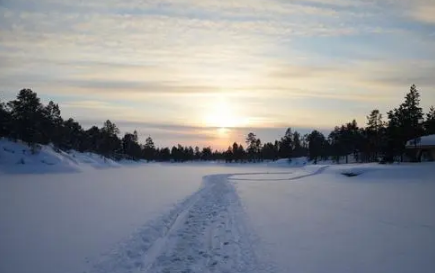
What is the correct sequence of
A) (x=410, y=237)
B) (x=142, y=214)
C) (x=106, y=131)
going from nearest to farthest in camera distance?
1. (x=410, y=237)
2. (x=142, y=214)
3. (x=106, y=131)

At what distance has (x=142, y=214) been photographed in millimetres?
17094

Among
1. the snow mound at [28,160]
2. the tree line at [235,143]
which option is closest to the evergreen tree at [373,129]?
the tree line at [235,143]

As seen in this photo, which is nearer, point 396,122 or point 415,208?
point 415,208

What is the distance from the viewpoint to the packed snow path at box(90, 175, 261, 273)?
366 inches

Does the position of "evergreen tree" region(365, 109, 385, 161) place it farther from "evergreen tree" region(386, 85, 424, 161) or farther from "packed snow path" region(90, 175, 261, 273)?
"packed snow path" region(90, 175, 261, 273)

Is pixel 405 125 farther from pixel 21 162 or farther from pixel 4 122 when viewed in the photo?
pixel 4 122

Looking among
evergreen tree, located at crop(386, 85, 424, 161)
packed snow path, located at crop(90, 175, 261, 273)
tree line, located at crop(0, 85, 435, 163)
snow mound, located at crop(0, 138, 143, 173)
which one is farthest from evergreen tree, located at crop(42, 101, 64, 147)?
packed snow path, located at crop(90, 175, 261, 273)

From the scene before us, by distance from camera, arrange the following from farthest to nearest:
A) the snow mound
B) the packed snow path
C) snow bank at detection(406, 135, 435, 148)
→ the snow mound
snow bank at detection(406, 135, 435, 148)
the packed snow path

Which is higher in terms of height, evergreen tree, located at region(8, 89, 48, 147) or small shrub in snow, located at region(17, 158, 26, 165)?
evergreen tree, located at region(8, 89, 48, 147)

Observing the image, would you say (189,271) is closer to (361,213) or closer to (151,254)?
(151,254)

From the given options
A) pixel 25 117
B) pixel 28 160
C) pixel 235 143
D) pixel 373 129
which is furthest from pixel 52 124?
pixel 235 143

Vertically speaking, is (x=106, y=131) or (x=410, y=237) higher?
(x=106, y=131)

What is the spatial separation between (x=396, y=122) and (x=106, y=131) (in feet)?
345

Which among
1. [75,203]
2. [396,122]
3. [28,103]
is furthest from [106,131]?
[75,203]
